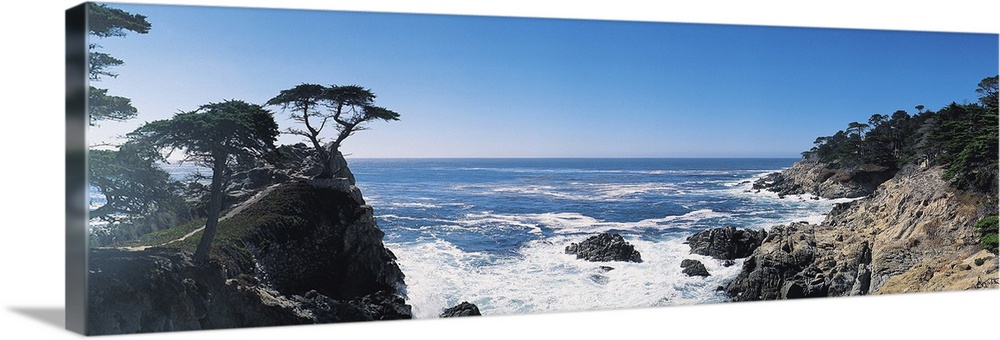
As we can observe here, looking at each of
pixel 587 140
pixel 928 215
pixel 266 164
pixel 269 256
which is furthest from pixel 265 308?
pixel 928 215

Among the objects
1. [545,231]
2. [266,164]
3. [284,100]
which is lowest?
[545,231]

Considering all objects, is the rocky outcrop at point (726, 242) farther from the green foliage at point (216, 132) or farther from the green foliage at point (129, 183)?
the green foliage at point (129, 183)

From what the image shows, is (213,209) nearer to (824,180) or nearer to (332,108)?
(332,108)

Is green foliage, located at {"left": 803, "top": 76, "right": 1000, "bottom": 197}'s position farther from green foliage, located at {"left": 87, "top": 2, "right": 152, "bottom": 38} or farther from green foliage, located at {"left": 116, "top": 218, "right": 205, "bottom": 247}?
green foliage, located at {"left": 87, "top": 2, "right": 152, "bottom": 38}

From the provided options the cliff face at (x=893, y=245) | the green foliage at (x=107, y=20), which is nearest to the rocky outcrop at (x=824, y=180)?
the cliff face at (x=893, y=245)

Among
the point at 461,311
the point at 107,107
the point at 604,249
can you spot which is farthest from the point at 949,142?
the point at 107,107

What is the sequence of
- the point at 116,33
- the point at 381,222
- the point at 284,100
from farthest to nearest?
the point at 381,222 < the point at 284,100 < the point at 116,33

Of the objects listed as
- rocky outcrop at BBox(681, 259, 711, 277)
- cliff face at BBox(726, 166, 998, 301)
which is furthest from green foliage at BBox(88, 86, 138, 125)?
cliff face at BBox(726, 166, 998, 301)

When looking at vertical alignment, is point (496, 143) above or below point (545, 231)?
above

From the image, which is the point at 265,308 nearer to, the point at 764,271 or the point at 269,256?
the point at 269,256
